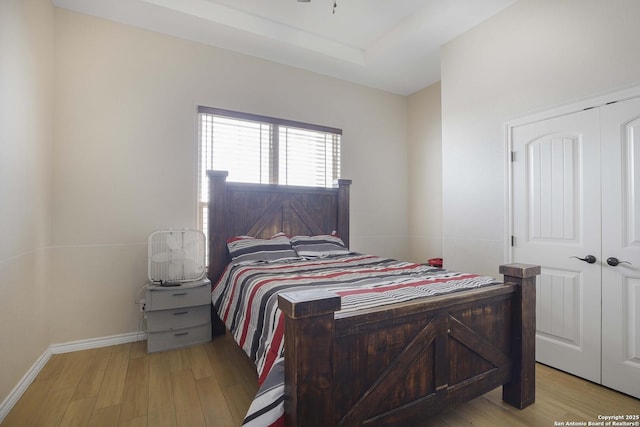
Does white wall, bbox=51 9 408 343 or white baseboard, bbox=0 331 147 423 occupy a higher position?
white wall, bbox=51 9 408 343

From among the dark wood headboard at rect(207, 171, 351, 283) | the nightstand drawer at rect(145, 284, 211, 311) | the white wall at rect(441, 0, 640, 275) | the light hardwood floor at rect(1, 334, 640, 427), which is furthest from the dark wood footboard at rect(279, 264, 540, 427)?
the dark wood headboard at rect(207, 171, 351, 283)

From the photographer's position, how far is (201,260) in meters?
3.12

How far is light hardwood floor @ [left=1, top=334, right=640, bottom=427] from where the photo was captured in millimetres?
1798

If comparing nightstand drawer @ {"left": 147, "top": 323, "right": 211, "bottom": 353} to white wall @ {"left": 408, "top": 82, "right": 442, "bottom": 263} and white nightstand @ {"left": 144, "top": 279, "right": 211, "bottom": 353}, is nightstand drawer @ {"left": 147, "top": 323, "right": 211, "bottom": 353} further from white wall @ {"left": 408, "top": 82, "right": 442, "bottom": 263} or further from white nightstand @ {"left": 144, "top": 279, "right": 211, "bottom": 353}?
white wall @ {"left": 408, "top": 82, "right": 442, "bottom": 263}

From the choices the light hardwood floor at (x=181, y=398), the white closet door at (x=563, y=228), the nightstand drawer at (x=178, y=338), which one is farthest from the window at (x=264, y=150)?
the white closet door at (x=563, y=228)

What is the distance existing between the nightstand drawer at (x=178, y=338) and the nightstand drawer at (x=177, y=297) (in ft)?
0.80

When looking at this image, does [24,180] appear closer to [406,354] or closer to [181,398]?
[181,398]

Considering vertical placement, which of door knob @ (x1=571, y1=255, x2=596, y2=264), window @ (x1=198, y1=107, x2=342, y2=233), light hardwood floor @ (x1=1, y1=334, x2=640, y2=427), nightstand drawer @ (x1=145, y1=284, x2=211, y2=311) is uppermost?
window @ (x1=198, y1=107, x2=342, y2=233)

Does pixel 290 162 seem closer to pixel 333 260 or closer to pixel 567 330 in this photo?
pixel 333 260

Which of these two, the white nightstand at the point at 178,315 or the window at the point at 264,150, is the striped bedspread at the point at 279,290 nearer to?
the white nightstand at the point at 178,315

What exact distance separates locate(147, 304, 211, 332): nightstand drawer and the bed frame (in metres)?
1.91

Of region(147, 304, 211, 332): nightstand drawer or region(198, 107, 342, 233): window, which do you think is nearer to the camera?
region(147, 304, 211, 332): nightstand drawer

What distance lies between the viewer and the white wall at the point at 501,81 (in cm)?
223

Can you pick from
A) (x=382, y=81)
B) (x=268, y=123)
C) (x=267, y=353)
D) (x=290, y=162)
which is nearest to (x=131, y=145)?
(x=268, y=123)
